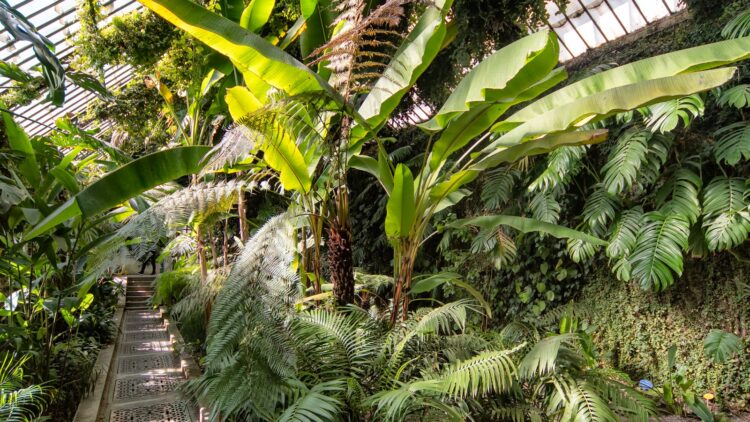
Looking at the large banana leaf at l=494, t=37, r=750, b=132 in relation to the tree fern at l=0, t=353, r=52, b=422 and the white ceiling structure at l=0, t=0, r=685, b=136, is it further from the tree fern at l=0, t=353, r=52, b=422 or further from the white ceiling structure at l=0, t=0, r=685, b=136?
the tree fern at l=0, t=353, r=52, b=422

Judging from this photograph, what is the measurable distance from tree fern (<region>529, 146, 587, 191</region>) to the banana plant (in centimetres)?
120

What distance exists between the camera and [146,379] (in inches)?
140

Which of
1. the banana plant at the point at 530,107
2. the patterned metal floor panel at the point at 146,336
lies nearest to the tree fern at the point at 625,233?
the banana plant at the point at 530,107

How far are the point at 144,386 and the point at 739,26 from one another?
5127 mm

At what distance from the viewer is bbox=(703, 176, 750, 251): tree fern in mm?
2707

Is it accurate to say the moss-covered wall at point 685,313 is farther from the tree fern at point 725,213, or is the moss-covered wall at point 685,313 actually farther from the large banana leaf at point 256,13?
A: the large banana leaf at point 256,13

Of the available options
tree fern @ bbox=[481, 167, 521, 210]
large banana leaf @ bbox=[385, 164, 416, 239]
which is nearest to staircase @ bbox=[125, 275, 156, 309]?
tree fern @ bbox=[481, 167, 521, 210]

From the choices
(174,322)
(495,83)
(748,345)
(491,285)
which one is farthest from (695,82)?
(174,322)

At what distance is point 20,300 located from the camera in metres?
3.36

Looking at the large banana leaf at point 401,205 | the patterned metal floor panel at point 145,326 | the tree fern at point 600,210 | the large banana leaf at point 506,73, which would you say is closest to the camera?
the large banana leaf at point 506,73

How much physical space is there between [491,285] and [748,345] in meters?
2.10

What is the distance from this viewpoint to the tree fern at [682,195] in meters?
3.00

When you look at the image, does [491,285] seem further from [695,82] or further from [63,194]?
[63,194]

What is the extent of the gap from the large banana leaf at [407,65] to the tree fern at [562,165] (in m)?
1.73
